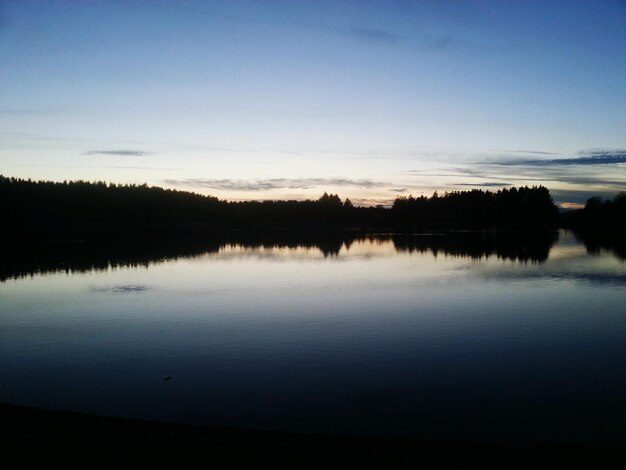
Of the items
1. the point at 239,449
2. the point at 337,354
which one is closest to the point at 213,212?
the point at 337,354

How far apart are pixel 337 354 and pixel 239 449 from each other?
7.32 m

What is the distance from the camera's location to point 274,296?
85.1ft

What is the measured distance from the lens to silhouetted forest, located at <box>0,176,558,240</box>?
119m

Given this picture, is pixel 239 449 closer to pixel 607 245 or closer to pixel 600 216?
pixel 607 245

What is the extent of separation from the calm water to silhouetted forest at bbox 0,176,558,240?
84816 millimetres

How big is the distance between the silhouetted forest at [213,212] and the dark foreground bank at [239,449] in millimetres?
100952

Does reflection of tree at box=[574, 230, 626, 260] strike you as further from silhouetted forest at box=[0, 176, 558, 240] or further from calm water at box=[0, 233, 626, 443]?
silhouetted forest at box=[0, 176, 558, 240]

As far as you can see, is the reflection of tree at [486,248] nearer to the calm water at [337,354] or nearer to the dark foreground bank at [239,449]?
the calm water at [337,354]

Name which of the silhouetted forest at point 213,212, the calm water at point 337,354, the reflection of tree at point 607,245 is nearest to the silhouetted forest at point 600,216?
the silhouetted forest at point 213,212

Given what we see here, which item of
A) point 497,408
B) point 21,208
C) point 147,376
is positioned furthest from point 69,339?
point 21,208

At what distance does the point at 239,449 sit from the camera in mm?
7332

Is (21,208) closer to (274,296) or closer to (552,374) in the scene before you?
(274,296)

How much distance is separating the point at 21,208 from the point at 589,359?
12382cm

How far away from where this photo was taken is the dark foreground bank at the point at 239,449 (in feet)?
22.9
